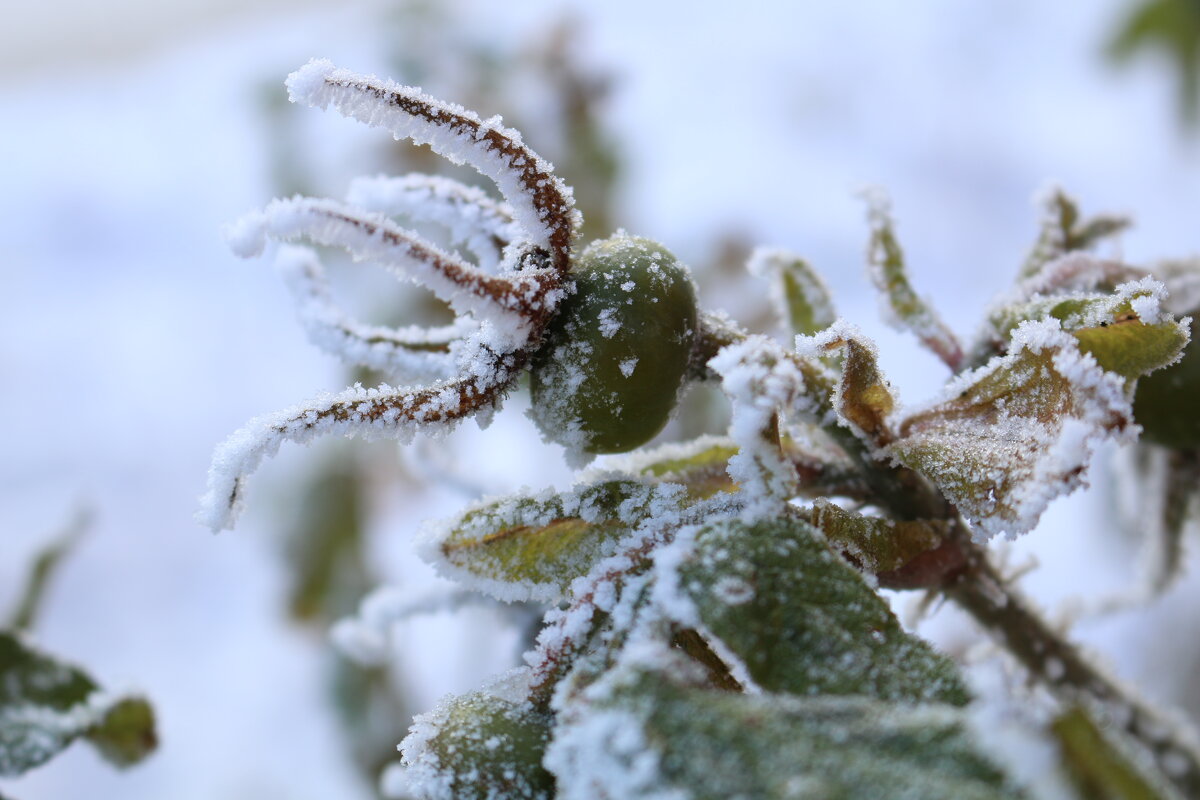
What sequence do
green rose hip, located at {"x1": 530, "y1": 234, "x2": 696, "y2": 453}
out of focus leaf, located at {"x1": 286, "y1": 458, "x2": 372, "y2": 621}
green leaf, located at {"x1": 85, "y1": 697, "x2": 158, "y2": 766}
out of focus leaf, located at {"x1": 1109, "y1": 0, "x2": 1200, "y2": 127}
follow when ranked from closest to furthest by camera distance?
green rose hip, located at {"x1": 530, "y1": 234, "x2": 696, "y2": 453} < green leaf, located at {"x1": 85, "y1": 697, "x2": 158, "y2": 766} < out of focus leaf, located at {"x1": 286, "y1": 458, "x2": 372, "y2": 621} < out of focus leaf, located at {"x1": 1109, "y1": 0, "x2": 1200, "y2": 127}

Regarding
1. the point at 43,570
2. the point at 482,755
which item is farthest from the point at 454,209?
the point at 43,570

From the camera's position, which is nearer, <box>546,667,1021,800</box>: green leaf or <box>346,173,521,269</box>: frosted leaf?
<box>546,667,1021,800</box>: green leaf

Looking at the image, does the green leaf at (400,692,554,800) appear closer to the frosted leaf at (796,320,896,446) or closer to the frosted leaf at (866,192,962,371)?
the frosted leaf at (796,320,896,446)

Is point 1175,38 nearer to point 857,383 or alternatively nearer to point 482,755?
point 857,383

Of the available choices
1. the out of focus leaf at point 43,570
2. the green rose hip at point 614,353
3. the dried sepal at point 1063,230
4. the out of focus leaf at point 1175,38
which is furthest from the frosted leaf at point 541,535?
the out of focus leaf at point 1175,38

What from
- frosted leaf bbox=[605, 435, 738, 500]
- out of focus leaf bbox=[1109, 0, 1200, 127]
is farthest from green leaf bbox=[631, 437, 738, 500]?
out of focus leaf bbox=[1109, 0, 1200, 127]

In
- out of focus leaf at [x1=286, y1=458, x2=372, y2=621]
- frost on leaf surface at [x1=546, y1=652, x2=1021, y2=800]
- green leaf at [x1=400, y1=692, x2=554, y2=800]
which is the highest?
out of focus leaf at [x1=286, y1=458, x2=372, y2=621]
